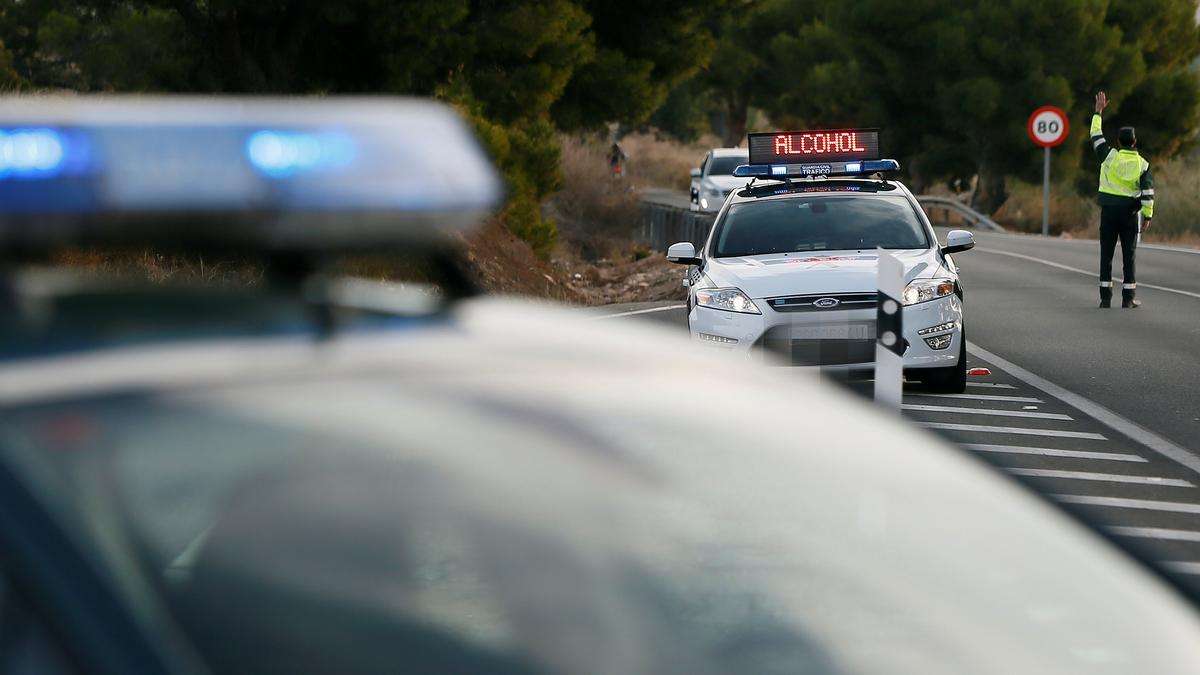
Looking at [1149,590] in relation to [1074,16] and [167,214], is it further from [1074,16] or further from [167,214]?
[1074,16]

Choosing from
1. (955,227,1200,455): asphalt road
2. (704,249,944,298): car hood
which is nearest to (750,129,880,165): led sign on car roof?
(955,227,1200,455): asphalt road

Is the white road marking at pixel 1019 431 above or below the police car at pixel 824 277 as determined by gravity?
below

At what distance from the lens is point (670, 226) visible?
3103 centimetres

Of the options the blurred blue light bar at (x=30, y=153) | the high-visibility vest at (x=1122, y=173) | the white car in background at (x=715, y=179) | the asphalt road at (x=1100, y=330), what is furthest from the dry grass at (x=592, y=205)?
the blurred blue light bar at (x=30, y=153)

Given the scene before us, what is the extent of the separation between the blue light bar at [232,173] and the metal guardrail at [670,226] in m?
22.8

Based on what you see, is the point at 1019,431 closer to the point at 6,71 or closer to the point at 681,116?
the point at 6,71

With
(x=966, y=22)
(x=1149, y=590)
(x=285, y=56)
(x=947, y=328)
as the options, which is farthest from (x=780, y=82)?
(x=1149, y=590)

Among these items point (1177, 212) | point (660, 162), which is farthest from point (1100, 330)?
point (660, 162)

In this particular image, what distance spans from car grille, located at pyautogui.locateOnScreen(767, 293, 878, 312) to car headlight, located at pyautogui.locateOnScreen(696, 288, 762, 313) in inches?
6.4

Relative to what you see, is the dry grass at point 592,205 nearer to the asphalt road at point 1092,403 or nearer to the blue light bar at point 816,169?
the asphalt road at point 1092,403

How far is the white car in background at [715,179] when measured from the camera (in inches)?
1324

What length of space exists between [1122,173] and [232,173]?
1672 centimetres

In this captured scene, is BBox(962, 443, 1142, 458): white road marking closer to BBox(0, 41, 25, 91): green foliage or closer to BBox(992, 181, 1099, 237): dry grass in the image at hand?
BBox(0, 41, 25, 91): green foliage

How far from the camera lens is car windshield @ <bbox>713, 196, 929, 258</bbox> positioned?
39.2 ft
